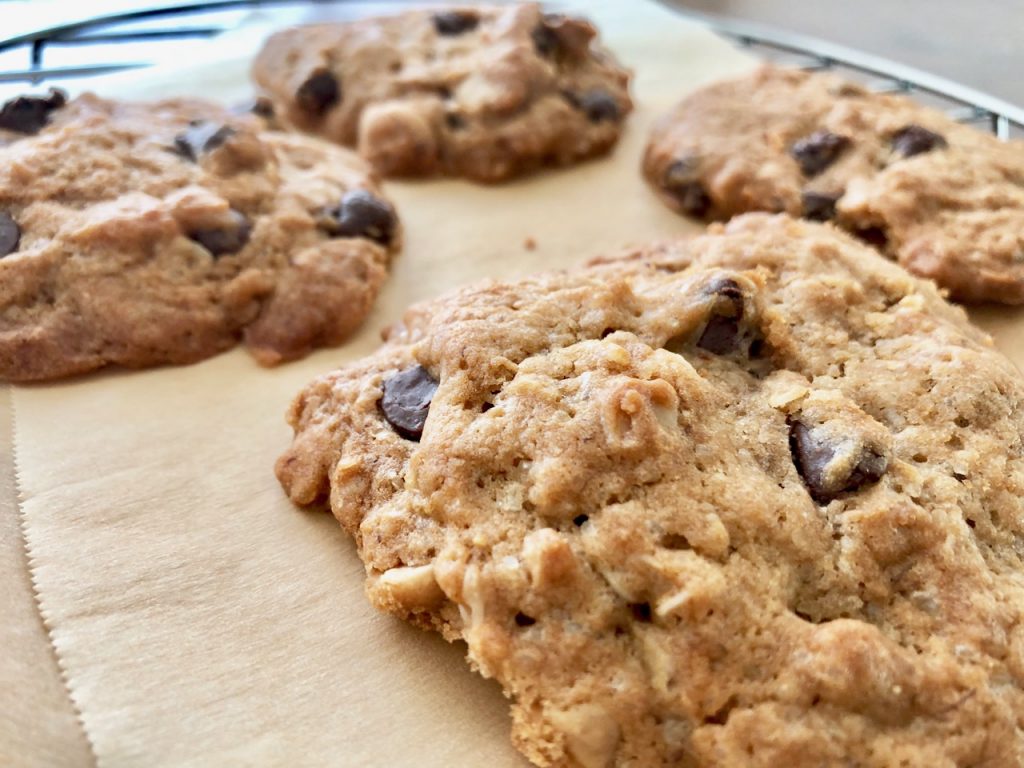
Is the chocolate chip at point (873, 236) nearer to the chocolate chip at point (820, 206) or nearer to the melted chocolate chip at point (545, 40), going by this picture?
the chocolate chip at point (820, 206)

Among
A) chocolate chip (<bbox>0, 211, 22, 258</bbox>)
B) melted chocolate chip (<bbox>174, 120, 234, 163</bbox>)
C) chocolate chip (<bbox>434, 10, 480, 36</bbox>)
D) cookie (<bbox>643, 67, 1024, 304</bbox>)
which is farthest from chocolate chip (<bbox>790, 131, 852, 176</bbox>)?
chocolate chip (<bbox>0, 211, 22, 258</bbox>)

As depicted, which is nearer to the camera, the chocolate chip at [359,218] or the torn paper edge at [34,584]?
the torn paper edge at [34,584]

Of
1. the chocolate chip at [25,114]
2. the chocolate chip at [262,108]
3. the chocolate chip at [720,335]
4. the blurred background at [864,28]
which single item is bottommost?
the blurred background at [864,28]

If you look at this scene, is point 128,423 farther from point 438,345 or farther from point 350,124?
point 350,124

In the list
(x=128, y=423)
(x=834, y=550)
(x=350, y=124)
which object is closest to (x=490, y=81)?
(x=350, y=124)

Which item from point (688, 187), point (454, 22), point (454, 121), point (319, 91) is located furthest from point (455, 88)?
point (688, 187)

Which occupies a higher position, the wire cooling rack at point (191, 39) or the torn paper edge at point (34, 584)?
the wire cooling rack at point (191, 39)

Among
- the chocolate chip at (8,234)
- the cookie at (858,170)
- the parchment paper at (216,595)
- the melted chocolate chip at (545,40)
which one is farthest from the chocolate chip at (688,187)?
the chocolate chip at (8,234)
